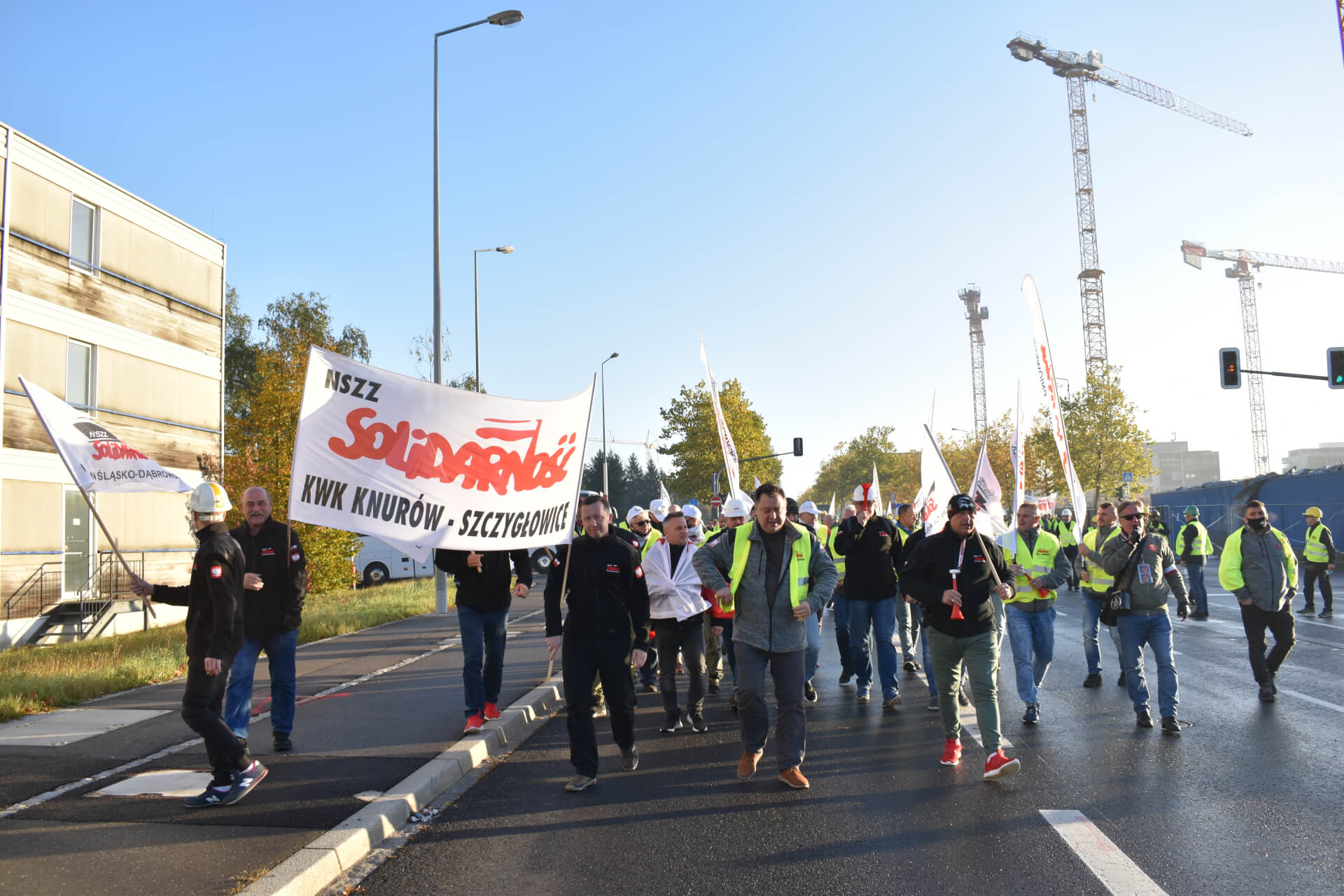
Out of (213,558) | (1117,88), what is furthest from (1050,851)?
(1117,88)

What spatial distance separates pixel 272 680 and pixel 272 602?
63cm

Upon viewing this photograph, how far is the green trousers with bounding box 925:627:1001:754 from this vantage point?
6387 mm

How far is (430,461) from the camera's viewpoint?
6824 millimetres

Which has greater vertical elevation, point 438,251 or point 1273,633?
point 438,251

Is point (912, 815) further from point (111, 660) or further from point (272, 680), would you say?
point (111, 660)

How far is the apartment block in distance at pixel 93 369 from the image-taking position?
16.9 metres

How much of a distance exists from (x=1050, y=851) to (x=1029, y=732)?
305 centimetres

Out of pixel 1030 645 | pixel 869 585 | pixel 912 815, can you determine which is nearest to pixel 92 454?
pixel 869 585

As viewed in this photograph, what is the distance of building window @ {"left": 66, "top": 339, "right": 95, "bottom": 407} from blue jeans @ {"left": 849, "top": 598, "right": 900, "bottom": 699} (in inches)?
623

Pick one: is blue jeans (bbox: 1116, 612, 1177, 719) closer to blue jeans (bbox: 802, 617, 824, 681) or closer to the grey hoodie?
blue jeans (bbox: 802, 617, 824, 681)

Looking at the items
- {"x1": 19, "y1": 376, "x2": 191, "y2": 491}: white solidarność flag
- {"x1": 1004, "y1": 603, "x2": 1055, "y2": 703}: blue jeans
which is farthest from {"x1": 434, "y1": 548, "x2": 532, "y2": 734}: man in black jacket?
{"x1": 1004, "y1": 603, "x2": 1055, "y2": 703}: blue jeans

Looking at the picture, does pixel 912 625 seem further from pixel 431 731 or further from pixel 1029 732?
pixel 431 731

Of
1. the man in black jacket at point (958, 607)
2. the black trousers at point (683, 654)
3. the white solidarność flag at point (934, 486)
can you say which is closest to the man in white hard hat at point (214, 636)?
the black trousers at point (683, 654)

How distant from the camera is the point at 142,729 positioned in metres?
7.86
